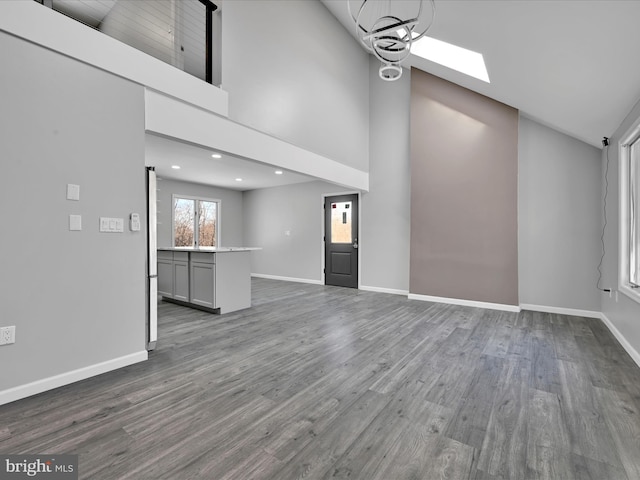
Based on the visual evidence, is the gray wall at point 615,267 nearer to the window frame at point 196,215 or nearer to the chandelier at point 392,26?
the chandelier at point 392,26

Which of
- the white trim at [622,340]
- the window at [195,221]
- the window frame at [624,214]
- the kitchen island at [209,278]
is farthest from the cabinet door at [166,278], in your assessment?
the window frame at [624,214]

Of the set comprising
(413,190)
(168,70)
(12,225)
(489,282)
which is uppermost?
(168,70)

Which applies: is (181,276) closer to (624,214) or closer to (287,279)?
(287,279)

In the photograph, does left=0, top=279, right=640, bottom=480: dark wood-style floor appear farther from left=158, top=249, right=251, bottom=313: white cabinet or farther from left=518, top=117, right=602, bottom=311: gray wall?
left=518, top=117, right=602, bottom=311: gray wall

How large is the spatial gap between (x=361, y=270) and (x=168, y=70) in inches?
193

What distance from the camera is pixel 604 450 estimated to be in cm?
166

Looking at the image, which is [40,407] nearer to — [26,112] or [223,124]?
[26,112]

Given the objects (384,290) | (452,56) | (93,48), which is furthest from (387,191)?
(93,48)

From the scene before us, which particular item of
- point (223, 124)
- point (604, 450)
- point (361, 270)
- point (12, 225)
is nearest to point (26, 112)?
point (12, 225)

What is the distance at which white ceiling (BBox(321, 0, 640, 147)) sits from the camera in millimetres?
2230

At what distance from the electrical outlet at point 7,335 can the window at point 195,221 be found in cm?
541

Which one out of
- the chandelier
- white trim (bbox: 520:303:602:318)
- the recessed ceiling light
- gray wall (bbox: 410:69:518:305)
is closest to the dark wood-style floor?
white trim (bbox: 520:303:602:318)

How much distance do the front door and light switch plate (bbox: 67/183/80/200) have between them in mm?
5074

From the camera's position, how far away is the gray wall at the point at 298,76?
154 inches
